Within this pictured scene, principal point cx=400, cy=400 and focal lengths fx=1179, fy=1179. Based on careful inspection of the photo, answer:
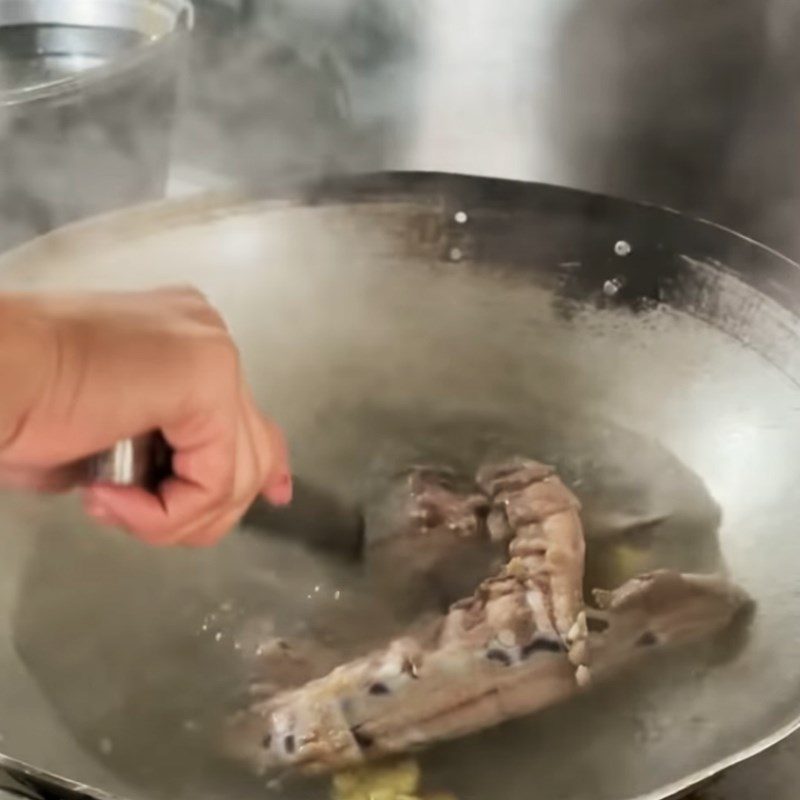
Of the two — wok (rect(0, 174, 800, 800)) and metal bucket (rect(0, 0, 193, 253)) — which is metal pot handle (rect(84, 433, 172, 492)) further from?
metal bucket (rect(0, 0, 193, 253))

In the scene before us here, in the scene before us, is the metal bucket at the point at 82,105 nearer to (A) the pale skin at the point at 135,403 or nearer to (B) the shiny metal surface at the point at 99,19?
(B) the shiny metal surface at the point at 99,19

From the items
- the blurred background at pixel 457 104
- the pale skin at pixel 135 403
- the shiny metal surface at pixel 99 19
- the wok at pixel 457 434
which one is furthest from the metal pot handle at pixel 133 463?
the shiny metal surface at pixel 99 19

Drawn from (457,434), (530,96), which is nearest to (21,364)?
(457,434)

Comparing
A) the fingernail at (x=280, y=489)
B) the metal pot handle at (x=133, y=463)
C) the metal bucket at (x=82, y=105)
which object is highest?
the metal bucket at (x=82, y=105)

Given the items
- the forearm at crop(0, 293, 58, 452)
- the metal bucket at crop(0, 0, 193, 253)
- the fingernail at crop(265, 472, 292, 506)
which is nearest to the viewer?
the forearm at crop(0, 293, 58, 452)

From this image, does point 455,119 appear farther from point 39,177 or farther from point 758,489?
point 758,489

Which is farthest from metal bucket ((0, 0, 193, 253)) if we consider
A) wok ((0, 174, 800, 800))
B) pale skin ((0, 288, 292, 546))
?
pale skin ((0, 288, 292, 546))
